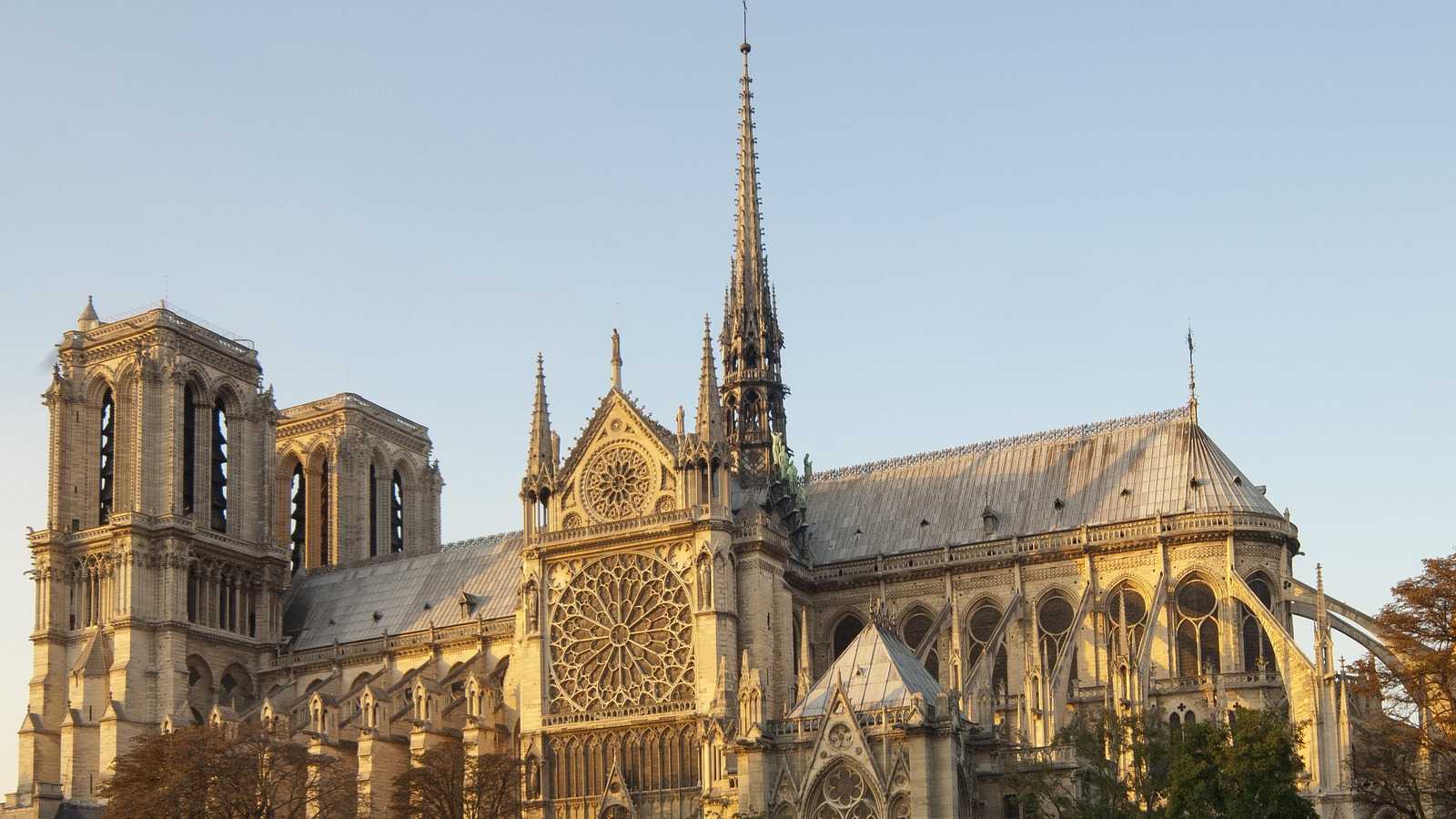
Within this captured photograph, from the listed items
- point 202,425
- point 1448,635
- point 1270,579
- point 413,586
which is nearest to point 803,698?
point 1448,635

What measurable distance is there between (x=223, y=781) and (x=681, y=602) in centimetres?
1676

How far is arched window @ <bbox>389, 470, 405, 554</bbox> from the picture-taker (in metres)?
108

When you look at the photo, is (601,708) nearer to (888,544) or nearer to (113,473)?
(888,544)

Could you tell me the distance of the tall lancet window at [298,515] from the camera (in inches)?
4158

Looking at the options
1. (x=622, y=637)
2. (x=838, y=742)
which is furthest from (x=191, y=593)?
(x=838, y=742)

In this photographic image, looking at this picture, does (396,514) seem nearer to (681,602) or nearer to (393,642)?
(393,642)

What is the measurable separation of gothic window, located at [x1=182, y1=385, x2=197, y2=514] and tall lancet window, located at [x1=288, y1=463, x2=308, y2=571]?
12.0 meters

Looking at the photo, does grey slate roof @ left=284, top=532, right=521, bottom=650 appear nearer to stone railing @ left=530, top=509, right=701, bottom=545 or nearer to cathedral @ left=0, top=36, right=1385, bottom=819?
cathedral @ left=0, top=36, right=1385, bottom=819

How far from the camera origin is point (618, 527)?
78.2m

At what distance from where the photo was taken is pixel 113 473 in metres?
92.1

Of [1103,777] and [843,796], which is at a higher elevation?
[1103,777]

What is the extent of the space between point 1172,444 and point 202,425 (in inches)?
1657

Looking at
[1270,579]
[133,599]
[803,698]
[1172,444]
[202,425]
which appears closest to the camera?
[803,698]

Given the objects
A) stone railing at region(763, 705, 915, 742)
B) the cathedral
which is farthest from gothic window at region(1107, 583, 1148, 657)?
stone railing at region(763, 705, 915, 742)
